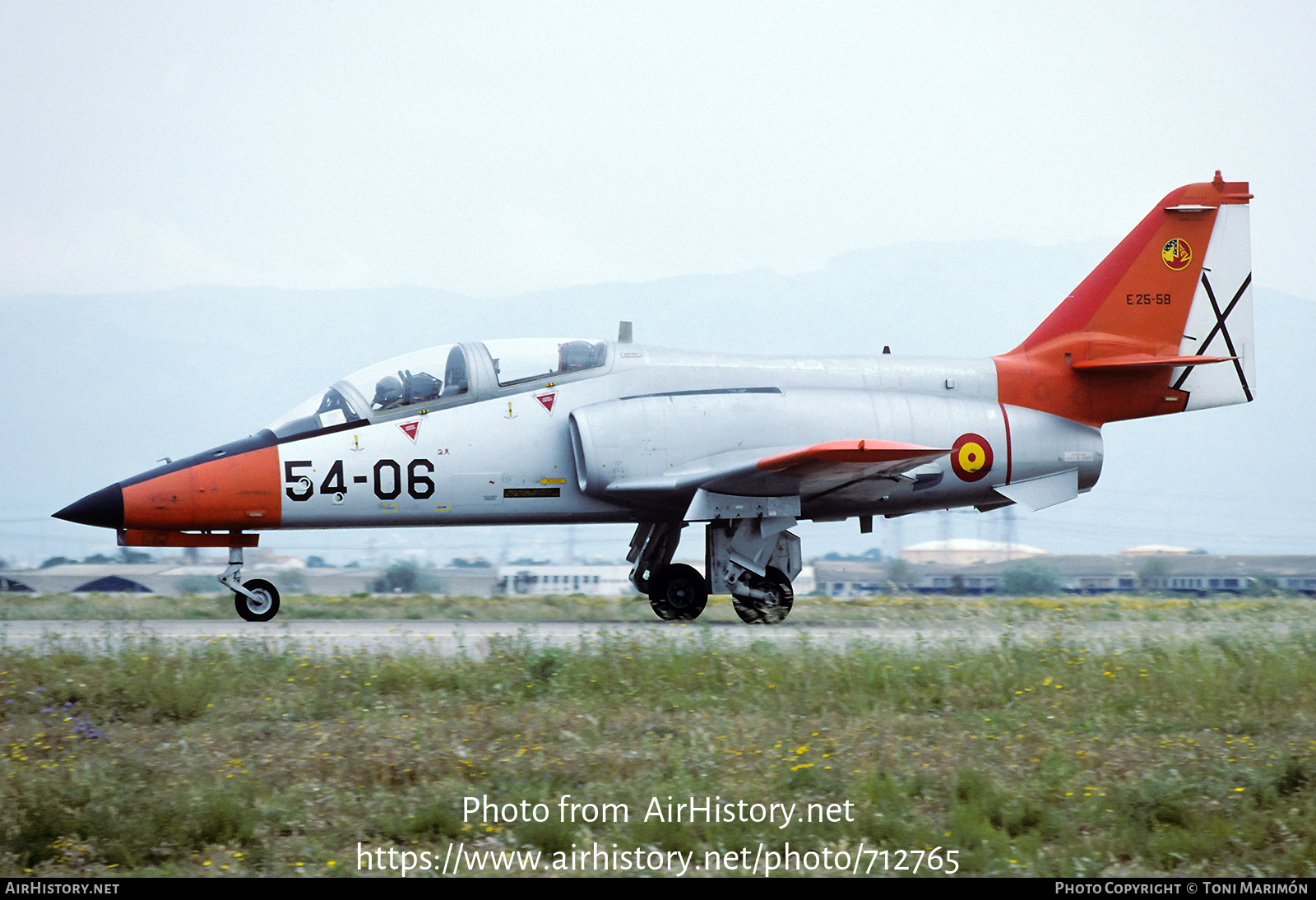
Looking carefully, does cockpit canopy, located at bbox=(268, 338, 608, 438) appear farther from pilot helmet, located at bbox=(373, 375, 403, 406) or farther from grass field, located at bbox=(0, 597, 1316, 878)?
grass field, located at bbox=(0, 597, 1316, 878)

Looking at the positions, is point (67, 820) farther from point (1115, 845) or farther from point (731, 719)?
point (1115, 845)

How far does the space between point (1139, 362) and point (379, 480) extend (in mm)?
9143

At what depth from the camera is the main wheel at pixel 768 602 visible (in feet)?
39.0

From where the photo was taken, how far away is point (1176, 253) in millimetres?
14117

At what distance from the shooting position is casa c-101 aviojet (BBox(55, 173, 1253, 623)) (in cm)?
1137

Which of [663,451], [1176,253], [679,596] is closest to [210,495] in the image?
[663,451]

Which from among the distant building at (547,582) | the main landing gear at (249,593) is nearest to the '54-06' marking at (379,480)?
A: the main landing gear at (249,593)

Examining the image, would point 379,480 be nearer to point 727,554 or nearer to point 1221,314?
point 727,554

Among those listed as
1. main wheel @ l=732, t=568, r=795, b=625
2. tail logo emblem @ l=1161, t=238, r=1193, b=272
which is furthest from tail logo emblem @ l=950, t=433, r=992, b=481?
tail logo emblem @ l=1161, t=238, r=1193, b=272

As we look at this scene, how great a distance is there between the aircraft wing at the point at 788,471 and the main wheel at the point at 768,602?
99cm

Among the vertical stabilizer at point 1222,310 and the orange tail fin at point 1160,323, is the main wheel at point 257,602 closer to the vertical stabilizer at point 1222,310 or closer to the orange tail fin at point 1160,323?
the orange tail fin at point 1160,323

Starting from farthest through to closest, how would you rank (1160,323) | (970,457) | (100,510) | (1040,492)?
1. (1160,323)
2. (1040,492)
3. (970,457)
4. (100,510)

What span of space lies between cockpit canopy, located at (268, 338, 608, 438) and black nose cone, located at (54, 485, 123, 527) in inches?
67.5

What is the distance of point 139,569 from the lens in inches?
742
